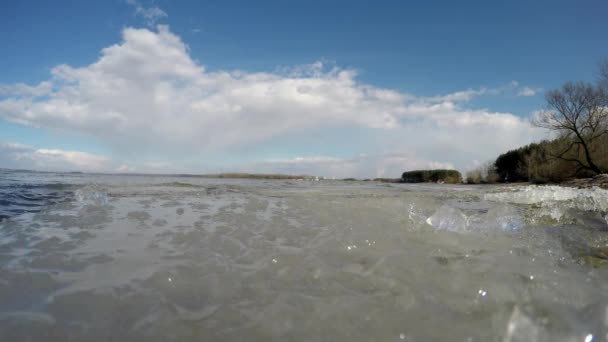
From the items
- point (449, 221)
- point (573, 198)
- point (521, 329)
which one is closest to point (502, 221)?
point (449, 221)

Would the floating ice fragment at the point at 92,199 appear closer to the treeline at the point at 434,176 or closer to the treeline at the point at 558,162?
the treeline at the point at 558,162

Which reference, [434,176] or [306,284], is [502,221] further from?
[434,176]

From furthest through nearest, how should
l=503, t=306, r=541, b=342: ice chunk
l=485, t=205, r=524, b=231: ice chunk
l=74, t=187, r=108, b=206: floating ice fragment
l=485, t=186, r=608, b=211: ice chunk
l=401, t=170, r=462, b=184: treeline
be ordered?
l=401, t=170, r=462, b=184: treeline, l=74, t=187, r=108, b=206: floating ice fragment, l=485, t=186, r=608, b=211: ice chunk, l=485, t=205, r=524, b=231: ice chunk, l=503, t=306, r=541, b=342: ice chunk

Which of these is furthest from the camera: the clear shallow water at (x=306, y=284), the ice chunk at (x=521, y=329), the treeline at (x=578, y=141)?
the treeline at (x=578, y=141)

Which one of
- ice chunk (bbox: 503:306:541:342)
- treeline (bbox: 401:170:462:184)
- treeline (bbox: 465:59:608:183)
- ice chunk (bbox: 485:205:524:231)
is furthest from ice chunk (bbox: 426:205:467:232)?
treeline (bbox: 401:170:462:184)

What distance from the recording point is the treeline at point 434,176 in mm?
47812

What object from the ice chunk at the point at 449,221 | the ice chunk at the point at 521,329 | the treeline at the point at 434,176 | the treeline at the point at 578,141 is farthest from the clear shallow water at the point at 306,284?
the treeline at the point at 434,176

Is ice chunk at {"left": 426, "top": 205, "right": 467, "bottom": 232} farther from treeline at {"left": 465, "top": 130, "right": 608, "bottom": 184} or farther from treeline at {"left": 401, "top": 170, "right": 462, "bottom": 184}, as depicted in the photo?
treeline at {"left": 401, "top": 170, "right": 462, "bottom": 184}

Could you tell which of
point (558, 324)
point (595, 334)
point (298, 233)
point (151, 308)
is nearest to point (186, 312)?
point (151, 308)

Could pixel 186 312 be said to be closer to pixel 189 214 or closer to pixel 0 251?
pixel 0 251

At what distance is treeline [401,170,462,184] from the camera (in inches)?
1882

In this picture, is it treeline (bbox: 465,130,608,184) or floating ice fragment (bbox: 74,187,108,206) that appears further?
treeline (bbox: 465,130,608,184)

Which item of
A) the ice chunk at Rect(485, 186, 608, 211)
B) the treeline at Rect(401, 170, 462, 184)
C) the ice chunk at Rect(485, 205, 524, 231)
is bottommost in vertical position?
the ice chunk at Rect(485, 205, 524, 231)

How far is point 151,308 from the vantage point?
178cm
